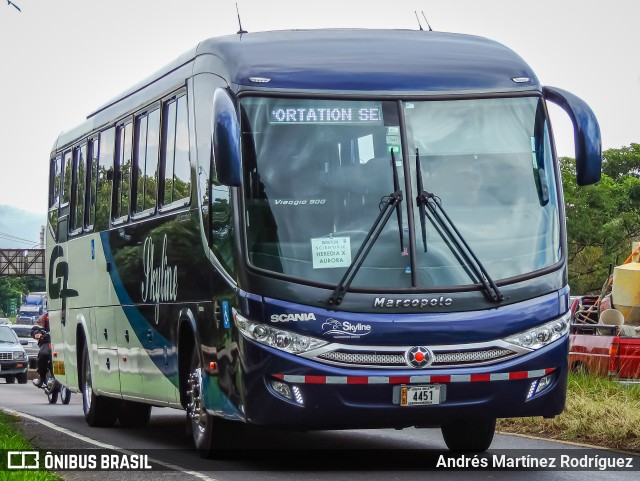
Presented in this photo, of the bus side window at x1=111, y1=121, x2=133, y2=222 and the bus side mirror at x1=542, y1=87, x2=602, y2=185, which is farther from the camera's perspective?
the bus side window at x1=111, y1=121, x2=133, y2=222

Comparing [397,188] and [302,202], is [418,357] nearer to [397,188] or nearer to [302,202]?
[397,188]

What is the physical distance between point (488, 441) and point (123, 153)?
19.2 ft

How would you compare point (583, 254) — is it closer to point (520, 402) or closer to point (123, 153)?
point (123, 153)

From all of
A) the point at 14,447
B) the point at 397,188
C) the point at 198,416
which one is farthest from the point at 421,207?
the point at 14,447

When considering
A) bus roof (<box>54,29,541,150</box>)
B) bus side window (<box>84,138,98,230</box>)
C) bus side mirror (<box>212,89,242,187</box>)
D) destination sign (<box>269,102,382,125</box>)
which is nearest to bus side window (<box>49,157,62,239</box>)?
bus side window (<box>84,138,98,230</box>)

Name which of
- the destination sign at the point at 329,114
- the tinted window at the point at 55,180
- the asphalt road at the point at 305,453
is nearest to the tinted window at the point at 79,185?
the tinted window at the point at 55,180

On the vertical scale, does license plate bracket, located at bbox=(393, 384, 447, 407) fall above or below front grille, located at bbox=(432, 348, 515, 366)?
below

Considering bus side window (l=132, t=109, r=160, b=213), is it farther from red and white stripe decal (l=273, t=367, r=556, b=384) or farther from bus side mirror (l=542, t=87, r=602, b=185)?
bus side mirror (l=542, t=87, r=602, b=185)

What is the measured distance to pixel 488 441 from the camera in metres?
13.7

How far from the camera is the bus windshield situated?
38.2ft

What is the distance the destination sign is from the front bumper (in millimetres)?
1809

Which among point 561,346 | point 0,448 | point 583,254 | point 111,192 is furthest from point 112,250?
point 583,254

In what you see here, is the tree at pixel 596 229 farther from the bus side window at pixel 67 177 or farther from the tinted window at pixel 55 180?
the bus side window at pixel 67 177

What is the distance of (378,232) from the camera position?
459 inches
